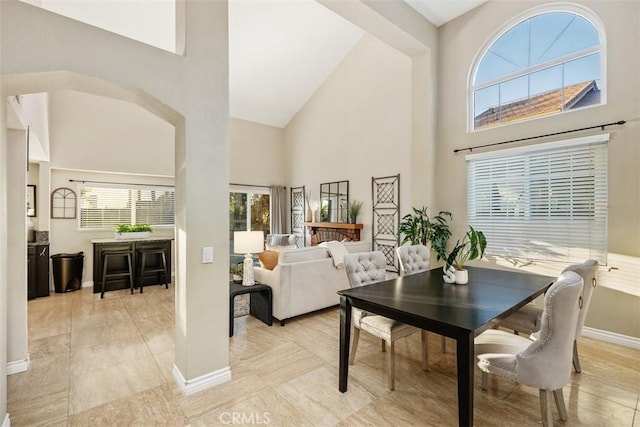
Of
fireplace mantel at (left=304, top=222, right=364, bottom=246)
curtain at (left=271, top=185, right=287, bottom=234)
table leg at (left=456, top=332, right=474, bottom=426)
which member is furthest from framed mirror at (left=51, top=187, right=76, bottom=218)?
table leg at (left=456, top=332, right=474, bottom=426)

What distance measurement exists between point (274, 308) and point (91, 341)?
1934mm

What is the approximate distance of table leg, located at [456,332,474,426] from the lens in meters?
1.56

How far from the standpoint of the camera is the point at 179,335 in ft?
7.77

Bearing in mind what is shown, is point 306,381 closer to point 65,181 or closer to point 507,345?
point 507,345

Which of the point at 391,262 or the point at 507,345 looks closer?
the point at 507,345

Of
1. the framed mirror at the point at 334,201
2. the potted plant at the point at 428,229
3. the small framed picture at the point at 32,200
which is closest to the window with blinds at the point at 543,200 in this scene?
the potted plant at the point at 428,229

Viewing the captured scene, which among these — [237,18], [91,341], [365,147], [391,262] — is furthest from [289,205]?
[91,341]

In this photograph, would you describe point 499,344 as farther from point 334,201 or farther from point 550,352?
point 334,201

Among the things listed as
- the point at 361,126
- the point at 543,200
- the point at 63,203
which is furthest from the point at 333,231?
the point at 63,203

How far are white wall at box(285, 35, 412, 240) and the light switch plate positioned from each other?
3.80 metres

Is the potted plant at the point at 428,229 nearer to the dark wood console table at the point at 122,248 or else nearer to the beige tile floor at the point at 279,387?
the beige tile floor at the point at 279,387

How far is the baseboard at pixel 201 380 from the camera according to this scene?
2254 mm

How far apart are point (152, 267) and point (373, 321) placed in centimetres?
485

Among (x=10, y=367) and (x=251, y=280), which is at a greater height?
(x=251, y=280)
